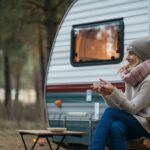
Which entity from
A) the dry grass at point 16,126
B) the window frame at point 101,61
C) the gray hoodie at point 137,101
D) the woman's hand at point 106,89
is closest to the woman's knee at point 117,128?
the gray hoodie at point 137,101

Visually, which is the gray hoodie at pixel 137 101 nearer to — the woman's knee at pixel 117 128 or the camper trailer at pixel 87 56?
the woman's knee at pixel 117 128

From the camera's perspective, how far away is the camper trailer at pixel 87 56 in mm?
6637

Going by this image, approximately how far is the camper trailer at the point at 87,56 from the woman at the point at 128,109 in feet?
3.74

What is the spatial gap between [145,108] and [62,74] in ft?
8.06

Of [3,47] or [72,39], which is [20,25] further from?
[72,39]

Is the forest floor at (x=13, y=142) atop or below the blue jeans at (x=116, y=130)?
below

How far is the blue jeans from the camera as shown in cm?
493

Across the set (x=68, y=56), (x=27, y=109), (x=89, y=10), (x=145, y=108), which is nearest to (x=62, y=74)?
(x=68, y=56)

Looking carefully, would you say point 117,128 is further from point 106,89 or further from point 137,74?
point 137,74

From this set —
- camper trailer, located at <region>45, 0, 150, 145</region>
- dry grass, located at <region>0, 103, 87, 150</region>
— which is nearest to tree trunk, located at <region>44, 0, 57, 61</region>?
dry grass, located at <region>0, 103, 87, 150</region>

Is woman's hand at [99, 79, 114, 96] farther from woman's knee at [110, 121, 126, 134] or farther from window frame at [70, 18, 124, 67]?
window frame at [70, 18, 124, 67]

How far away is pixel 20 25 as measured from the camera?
1220 cm

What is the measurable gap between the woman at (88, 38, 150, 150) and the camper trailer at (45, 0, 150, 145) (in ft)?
3.74

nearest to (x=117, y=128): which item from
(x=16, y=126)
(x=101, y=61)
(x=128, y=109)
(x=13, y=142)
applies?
(x=128, y=109)
